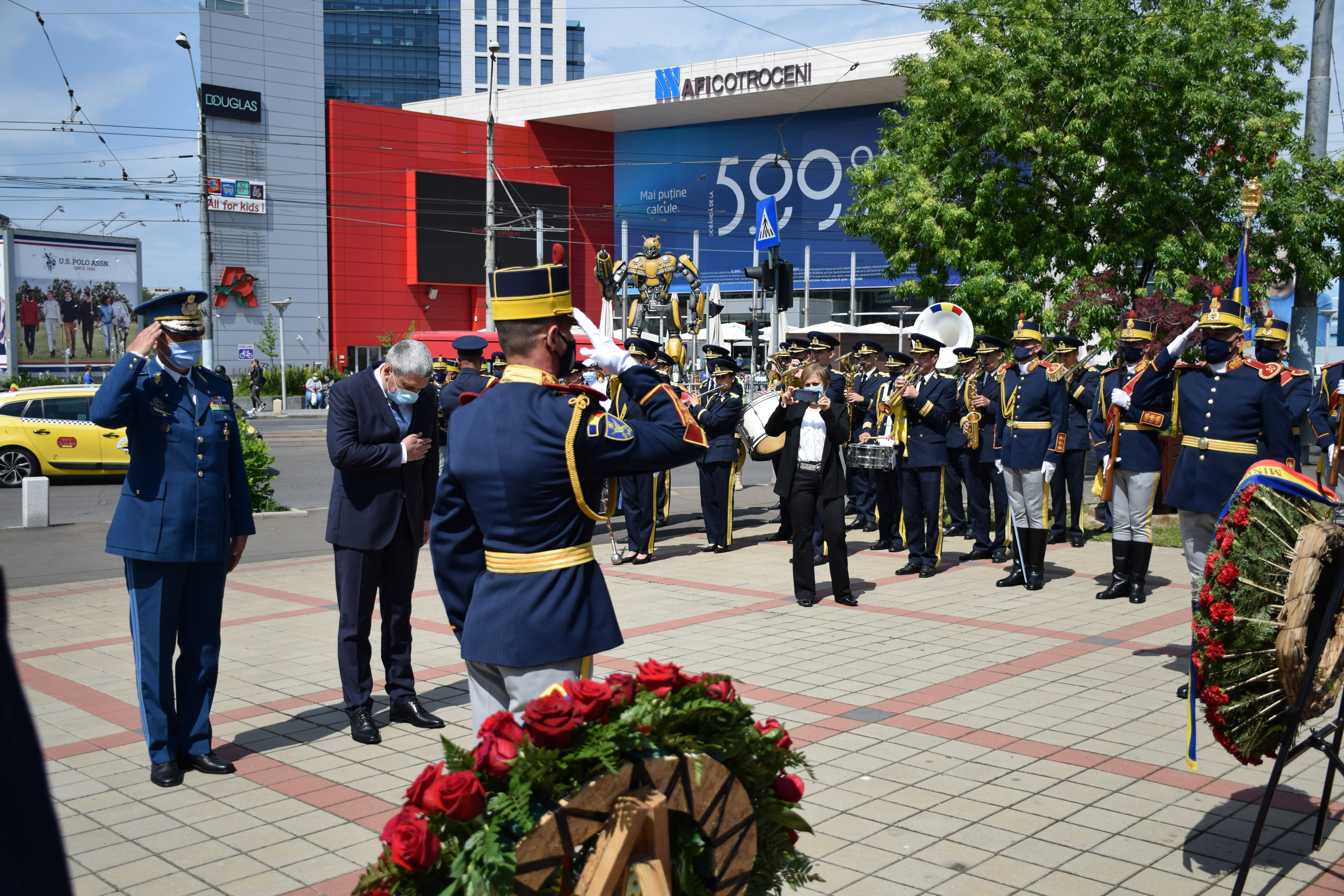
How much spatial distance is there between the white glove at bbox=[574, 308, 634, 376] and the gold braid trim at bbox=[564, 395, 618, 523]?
0.48 ft

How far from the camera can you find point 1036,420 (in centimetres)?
1030

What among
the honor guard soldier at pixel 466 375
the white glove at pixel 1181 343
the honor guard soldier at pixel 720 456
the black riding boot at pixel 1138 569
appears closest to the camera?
the white glove at pixel 1181 343

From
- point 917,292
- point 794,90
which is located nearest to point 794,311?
point 794,90

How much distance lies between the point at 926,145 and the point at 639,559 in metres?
9.89

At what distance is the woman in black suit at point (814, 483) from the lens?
31.2 ft

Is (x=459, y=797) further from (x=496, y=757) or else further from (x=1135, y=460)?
(x=1135, y=460)

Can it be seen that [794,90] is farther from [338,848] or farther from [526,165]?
[338,848]

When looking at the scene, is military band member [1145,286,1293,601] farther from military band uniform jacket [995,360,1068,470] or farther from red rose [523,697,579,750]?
red rose [523,697,579,750]

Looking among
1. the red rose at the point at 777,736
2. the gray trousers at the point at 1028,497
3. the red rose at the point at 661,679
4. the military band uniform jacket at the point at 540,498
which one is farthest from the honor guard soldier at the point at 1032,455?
the red rose at the point at 661,679

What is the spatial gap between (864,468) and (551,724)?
11224 millimetres

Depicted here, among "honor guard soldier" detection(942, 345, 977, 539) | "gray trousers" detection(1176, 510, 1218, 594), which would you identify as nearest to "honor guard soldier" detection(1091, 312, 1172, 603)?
"gray trousers" detection(1176, 510, 1218, 594)

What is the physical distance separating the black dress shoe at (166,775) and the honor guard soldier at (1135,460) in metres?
7.38

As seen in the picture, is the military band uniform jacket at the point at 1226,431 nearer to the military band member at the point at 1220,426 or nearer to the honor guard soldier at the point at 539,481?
the military band member at the point at 1220,426

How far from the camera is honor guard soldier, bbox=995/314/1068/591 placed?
10141mm
